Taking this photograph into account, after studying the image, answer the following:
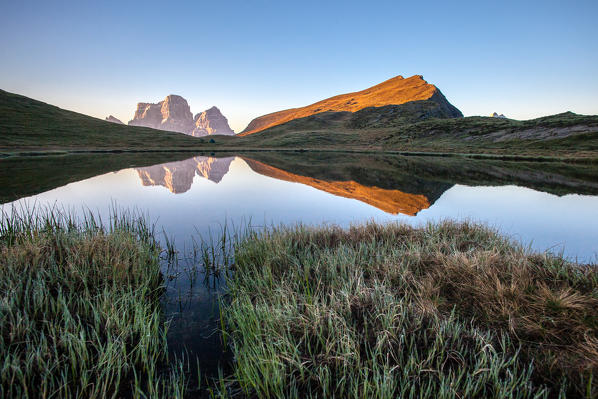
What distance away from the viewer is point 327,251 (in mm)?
5383

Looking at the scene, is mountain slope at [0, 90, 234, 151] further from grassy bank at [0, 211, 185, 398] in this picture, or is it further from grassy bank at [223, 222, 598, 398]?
grassy bank at [223, 222, 598, 398]

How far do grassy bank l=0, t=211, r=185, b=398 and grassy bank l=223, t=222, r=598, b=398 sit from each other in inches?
44.1

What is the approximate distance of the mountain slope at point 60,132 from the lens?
5745 cm

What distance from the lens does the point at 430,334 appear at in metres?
2.94

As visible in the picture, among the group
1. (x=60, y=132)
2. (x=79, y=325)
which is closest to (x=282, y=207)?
(x=79, y=325)

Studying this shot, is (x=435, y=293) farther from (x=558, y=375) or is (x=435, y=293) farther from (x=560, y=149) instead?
(x=560, y=149)

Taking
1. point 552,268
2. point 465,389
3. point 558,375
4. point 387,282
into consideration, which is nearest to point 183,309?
→ point 387,282

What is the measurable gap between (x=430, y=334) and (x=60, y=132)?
319 ft

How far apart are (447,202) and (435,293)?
1096 centimetres

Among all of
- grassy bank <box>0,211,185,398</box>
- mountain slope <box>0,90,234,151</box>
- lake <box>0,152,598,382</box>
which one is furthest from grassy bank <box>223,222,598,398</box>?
mountain slope <box>0,90,234,151</box>

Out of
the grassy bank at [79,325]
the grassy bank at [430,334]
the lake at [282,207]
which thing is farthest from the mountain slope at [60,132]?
the grassy bank at [430,334]

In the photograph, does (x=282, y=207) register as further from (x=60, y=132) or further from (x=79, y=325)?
(x=60, y=132)

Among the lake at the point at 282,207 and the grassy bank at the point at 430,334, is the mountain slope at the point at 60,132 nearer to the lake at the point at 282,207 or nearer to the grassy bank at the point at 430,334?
the lake at the point at 282,207

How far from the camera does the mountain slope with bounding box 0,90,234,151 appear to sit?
188 ft
